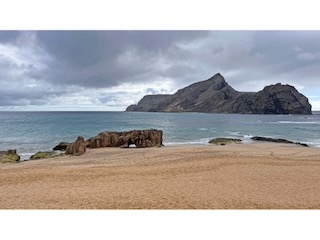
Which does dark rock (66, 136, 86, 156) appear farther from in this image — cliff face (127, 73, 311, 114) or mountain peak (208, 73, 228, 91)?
mountain peak (208, 73, 228, 91)

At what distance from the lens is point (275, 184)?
4.78 metres

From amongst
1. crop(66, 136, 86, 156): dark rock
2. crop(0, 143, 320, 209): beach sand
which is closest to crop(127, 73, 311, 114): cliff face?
crop(66, 136, 86, 156): dark rock

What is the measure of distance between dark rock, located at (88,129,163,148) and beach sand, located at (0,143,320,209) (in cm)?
519

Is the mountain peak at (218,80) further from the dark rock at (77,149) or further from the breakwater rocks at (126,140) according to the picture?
the dark rock at (77,149)

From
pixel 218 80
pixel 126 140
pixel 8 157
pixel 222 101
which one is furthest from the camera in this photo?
pixel 222 101

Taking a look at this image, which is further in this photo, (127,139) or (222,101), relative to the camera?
(222,101)

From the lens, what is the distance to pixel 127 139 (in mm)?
11477

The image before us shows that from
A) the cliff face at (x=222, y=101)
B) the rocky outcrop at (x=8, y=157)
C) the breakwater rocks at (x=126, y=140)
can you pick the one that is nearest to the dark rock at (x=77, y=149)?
the breakwater rocks at (x=126, y=140)

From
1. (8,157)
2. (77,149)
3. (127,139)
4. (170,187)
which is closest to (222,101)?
(127,139)

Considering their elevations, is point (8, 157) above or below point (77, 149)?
below

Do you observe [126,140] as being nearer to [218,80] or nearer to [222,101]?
[218,80]

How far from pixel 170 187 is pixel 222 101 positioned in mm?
18824
